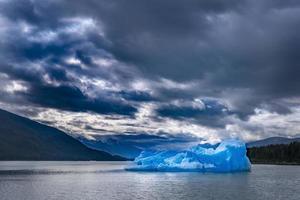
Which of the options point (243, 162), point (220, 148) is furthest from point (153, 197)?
point (243, 162)

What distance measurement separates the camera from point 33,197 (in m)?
55.5

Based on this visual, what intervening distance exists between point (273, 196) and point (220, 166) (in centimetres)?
5484

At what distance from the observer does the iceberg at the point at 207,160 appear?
102938 mm

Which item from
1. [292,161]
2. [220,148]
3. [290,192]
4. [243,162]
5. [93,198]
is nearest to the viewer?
[93,198]

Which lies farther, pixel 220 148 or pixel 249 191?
pixel 220 148

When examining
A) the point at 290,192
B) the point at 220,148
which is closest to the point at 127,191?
the point at 290,192

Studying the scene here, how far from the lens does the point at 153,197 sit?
54438mm

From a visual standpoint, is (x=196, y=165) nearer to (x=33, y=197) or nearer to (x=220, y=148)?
(x=220, y=148)

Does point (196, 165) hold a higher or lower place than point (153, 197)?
higher

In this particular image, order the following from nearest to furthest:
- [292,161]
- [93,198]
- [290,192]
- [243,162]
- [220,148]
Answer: [93,198] < [290,192] < [220,148] < [243,162] < [292,161]

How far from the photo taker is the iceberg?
4053 inches

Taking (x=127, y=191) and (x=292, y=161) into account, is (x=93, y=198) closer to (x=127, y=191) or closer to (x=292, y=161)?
(x=127, y=191)

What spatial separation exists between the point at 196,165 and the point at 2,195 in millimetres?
62496

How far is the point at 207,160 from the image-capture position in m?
108
